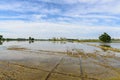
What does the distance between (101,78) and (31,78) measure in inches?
196

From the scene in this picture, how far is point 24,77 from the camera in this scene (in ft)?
41.7

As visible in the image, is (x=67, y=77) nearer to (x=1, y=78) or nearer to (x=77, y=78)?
(x=77, y=78)

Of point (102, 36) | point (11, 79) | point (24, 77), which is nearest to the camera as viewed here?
point (11, 79)

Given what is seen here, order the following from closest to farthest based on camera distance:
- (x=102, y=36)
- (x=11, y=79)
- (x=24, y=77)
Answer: (x=11, y=79) → (x=24, y=77) → (x=102, y=36)

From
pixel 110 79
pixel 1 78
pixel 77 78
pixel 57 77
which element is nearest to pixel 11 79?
pixel 1 78

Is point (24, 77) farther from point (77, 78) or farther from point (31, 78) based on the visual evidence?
point (77, 78)

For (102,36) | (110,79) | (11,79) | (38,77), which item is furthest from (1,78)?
(102,36)

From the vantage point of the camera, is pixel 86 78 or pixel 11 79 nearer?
pixel 11 79

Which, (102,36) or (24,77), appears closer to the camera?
(24,77)

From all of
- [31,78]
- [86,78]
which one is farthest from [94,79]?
[31,78]

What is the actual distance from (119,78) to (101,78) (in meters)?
1.26

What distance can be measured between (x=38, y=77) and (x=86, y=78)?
339cm

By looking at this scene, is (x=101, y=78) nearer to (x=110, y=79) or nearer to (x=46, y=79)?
(x=110, y=79)

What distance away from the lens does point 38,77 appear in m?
12.7
